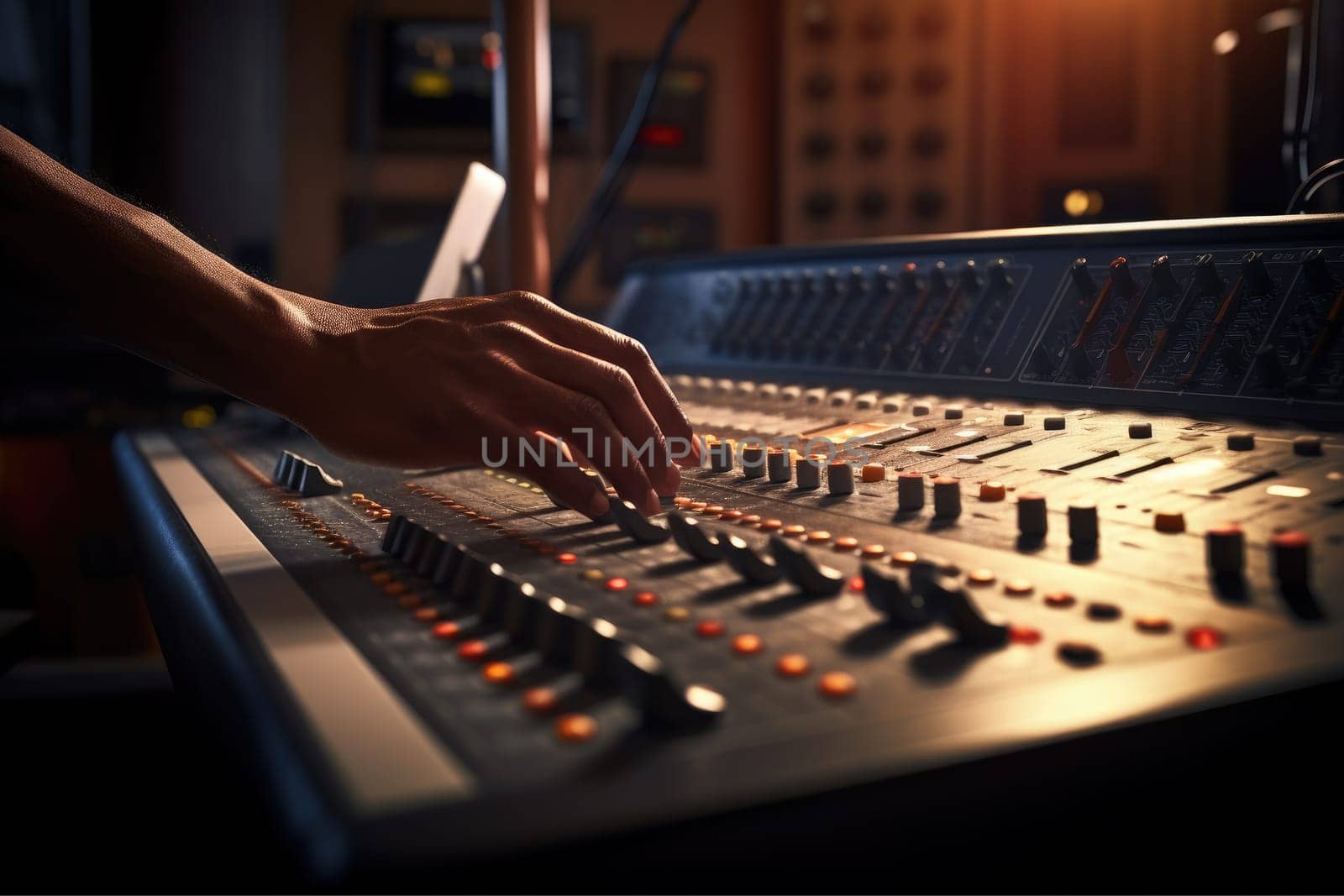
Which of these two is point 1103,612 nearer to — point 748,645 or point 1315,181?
point 748,645

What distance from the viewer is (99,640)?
2039 millimetres

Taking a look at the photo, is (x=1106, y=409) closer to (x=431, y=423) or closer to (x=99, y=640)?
(x=431, y=423)

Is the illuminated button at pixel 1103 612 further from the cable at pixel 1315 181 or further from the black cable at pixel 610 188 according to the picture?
the black cable at pixel 610 188

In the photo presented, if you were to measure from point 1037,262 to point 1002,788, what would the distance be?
2.59ft

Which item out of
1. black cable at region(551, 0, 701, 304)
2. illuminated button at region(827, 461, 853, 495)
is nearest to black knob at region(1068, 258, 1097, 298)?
illuminated button at region(827, 461, 853, 495)

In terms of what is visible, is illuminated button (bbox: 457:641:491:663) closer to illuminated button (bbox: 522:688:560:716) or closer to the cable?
illuminated button (bbox: 522:688:560:716)

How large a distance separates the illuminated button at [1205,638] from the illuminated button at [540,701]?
0.24 m

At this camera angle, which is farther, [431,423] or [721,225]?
[721,225]

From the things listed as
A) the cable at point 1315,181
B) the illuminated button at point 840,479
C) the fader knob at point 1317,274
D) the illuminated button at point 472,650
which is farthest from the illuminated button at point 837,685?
the cable at point 1315,181

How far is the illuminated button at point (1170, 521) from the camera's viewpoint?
57cm

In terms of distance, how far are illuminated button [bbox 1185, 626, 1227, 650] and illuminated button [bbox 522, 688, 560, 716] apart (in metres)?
0.24

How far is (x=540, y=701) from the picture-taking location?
14.1 inches

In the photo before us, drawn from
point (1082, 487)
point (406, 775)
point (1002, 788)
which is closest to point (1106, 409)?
point (1082, 487)

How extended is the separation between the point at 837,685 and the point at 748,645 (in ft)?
0.18
